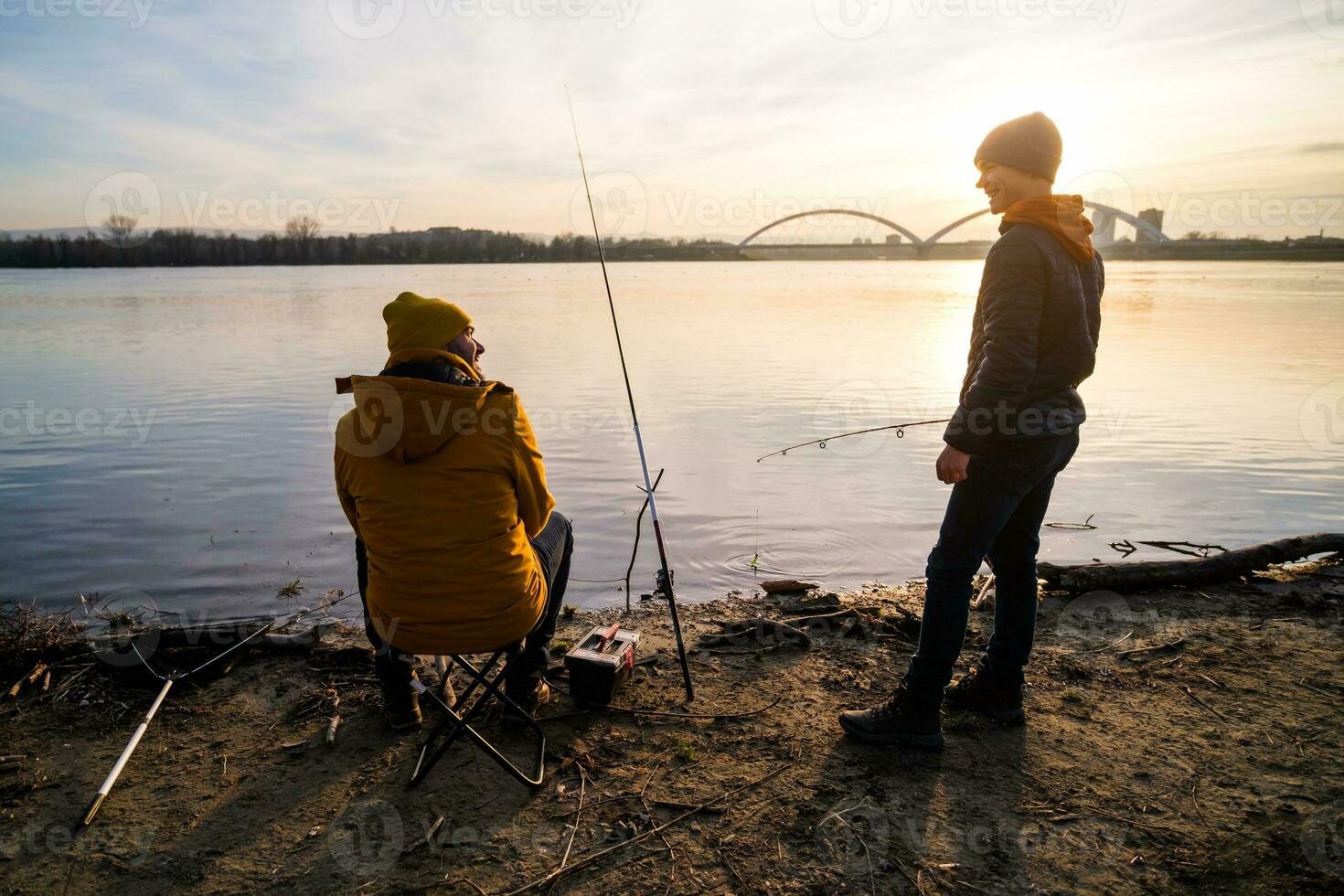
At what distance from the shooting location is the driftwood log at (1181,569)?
4227 mm

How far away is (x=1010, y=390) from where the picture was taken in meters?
2.46

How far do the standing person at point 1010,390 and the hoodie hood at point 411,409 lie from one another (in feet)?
5.17

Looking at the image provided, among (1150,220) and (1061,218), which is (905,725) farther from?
(1150,220)

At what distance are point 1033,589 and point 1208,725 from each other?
85 centimetres

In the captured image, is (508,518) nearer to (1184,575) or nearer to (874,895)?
(874,895)

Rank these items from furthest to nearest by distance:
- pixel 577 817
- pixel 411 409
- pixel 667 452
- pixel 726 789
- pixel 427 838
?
1. pixel 667 452
2. pixel 726 789
3. pixel 577 817
4. pixel 427 838
5. pixel 411 409

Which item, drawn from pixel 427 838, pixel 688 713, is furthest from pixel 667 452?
pixel 427 838

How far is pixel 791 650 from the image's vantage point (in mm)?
3609

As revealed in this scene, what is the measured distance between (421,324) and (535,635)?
1.31 m

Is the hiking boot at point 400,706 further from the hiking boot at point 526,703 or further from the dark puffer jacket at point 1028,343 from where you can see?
the dark puffer jacket at point 1028,343

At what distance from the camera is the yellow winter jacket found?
7.28 ft

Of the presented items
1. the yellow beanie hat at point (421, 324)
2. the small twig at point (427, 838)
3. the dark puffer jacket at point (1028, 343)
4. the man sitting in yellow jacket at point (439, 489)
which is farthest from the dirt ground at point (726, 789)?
the yellow beanie hat at point (421, 324)

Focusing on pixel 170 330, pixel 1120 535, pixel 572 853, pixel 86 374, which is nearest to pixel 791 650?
pixel 572 853

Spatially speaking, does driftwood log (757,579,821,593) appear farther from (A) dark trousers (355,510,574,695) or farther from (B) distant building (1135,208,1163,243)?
(B) distant building (1135,208,1163,243)
